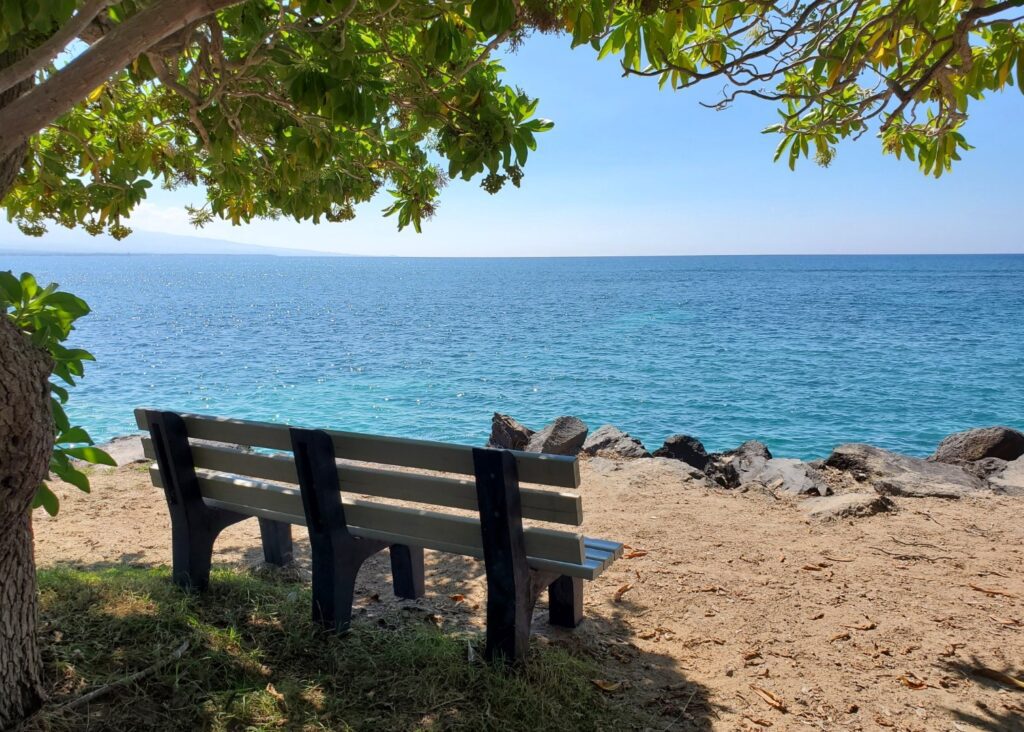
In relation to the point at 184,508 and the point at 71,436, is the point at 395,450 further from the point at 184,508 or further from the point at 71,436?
the point at 184,508

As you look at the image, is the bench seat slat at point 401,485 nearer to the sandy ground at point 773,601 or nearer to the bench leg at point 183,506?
the bench leg at point 183,506

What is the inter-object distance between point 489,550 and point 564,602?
3.19 feet

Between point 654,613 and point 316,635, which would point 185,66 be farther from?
point 654,613

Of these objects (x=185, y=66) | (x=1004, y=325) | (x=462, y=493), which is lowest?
(x=1004, y=325)

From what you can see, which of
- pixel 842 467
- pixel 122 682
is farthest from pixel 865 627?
pixel 842 467

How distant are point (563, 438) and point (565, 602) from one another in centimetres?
579

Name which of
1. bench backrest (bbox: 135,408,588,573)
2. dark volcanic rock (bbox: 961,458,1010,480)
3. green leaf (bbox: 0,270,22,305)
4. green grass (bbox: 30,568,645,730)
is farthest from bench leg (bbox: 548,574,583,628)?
dark volcanic rock (bbox: 961,458,1010,480)

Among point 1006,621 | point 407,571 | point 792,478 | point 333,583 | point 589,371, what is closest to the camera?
point 333,583

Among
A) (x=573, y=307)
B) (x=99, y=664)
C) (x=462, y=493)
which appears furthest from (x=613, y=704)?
(x=573, y=307)

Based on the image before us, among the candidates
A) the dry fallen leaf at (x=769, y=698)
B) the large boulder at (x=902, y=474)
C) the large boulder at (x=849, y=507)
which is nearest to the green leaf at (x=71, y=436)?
the dry fallen leaf at (x=769, y=698)

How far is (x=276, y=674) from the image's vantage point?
3344 millimetres

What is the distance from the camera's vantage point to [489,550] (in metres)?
3.38

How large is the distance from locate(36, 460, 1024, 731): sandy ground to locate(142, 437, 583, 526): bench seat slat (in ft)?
3.17

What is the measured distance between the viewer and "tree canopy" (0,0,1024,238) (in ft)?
9.18
